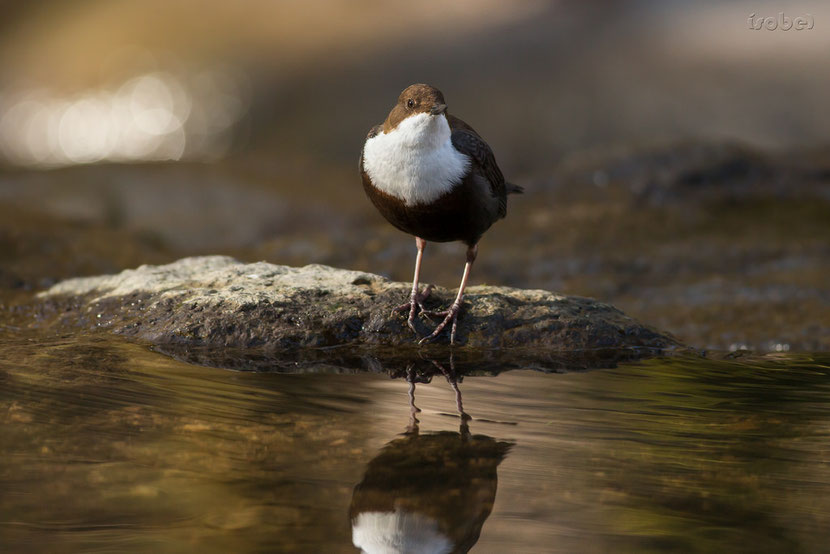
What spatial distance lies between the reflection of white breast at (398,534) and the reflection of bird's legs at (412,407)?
2.00 ft

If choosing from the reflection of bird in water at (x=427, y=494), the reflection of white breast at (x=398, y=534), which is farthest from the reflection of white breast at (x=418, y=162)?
the reflection of white breast at (x=398, y=534)

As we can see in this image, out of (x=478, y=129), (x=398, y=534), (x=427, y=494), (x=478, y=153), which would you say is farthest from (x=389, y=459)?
(x=478, y=129)

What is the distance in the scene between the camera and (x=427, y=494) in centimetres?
237

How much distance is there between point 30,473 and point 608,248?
592cm

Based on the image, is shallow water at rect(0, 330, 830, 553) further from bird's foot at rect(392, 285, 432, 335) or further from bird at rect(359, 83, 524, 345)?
bird at rect(359, 83, 524, 345)

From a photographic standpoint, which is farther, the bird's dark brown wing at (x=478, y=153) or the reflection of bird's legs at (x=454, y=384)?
the bird's dark brown wing at (x=478, y=153)

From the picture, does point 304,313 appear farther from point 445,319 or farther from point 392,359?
point 445,319

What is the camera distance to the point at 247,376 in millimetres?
3391

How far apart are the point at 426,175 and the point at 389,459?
160cm

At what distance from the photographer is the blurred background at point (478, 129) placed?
7.29 meters

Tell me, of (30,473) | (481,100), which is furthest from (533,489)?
(481,100)

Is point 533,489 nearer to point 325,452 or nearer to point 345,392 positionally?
point 325,452

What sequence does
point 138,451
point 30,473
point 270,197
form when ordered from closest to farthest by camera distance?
point 30,473, point 138,451, point 270,197

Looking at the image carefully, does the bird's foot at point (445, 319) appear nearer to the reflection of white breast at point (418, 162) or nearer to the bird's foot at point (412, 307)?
the bird's foot at point (412, 307)
